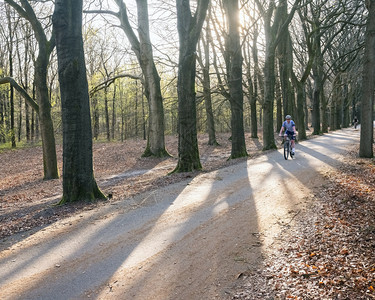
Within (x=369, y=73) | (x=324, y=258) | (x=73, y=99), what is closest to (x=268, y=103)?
(x=369, y=73)

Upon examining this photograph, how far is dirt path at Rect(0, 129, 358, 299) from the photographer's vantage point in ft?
12.3

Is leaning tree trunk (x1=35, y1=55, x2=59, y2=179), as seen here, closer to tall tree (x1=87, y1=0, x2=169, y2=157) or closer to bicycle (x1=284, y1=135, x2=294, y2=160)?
tall tree (x1=87, y1=0, x2=169, y2=157)

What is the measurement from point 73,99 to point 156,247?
15.1 ft

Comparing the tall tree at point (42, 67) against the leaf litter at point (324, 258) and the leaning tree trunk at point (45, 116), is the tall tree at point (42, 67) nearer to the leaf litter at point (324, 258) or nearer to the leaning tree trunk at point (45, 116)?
the leaning tree trunk at point (45, 116)

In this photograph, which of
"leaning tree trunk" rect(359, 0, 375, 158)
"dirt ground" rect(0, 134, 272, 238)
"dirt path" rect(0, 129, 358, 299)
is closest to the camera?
"dirt path" rect(0, 129, 358, 299)

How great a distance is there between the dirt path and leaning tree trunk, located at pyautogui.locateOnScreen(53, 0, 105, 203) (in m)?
1.25

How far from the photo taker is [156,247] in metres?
4.81

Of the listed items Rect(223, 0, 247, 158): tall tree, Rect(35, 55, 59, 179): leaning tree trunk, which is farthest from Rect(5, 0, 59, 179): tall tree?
Rect(223, 0, 247, 158): tall tree

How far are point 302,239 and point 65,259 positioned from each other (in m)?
3.78

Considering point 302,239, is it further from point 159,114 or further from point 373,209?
point 159,114

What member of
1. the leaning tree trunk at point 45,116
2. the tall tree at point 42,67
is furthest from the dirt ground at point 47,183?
the tall tree at point 42,67

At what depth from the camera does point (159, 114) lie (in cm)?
1862

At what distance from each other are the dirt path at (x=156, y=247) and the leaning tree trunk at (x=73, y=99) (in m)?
1.25

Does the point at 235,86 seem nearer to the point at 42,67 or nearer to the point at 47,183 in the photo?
the point at 42,67
